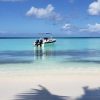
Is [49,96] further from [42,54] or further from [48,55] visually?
[42,54]

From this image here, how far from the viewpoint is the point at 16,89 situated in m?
8.68

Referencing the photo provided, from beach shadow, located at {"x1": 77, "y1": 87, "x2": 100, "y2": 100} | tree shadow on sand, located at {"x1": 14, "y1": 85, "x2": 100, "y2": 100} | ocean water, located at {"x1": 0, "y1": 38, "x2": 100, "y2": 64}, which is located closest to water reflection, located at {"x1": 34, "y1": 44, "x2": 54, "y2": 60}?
ocean water, located at {"x1": 0, "y1": 38, "x2": 100, "y2": 64}

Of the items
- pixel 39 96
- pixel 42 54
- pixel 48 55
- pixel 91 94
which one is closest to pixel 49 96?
pixel 39 96

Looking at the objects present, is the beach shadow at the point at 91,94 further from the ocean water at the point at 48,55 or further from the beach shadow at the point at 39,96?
the ocean water at the point at 48,55

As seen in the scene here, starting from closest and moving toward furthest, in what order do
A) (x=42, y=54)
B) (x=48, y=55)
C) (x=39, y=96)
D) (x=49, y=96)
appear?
(x=39, y=96) → (x=49, y=96) → (x=48, y=55) → (x=42, y=54)

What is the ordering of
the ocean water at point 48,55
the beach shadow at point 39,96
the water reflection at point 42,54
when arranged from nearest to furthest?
the beach shadow at point 39,96 → the ocean water at point 48,55 → the water reflection at point 42,54

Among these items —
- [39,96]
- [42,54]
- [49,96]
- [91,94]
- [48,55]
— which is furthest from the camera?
[42,54]

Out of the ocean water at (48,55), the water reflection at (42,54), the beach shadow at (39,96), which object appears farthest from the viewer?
the water reflection at (42,54)

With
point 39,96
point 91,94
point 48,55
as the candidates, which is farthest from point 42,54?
point 39,96

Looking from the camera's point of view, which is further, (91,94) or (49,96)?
(91,94)

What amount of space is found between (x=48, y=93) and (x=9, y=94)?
0.84m

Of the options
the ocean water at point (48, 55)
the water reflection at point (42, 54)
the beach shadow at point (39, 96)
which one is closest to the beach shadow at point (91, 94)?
the beach shadow at point (39, 96)

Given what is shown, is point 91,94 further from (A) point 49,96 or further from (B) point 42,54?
(B) point 42,54

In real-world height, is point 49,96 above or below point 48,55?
above
